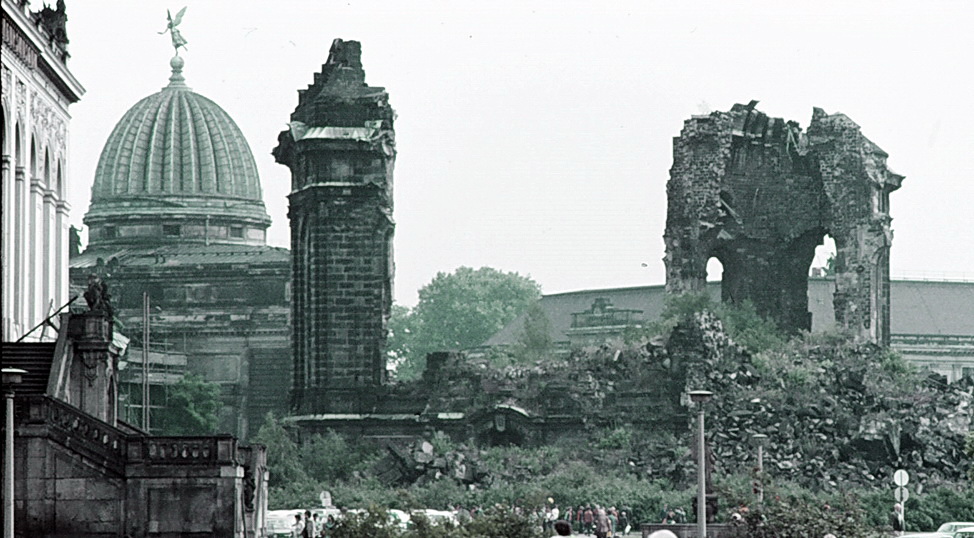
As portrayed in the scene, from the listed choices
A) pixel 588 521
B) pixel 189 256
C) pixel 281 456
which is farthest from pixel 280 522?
pixel 189 256


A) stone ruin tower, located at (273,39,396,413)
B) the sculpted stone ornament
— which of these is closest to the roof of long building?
stone ruin tower, located at (273,39,396,413)

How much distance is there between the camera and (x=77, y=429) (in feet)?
170

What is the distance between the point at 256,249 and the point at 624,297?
64.3 feet

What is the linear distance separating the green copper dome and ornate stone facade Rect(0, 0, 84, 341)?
75425mm

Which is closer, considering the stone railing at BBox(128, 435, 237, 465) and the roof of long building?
the stone railing at BBox(128, 435, 237, 465)

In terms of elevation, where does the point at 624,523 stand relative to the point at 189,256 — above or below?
below

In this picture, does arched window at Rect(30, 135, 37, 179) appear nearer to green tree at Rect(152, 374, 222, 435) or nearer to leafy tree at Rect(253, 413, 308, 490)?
leafy tree at Rect(253, 413, 308, 490)

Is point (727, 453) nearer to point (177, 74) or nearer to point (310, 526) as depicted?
point (310, 526)

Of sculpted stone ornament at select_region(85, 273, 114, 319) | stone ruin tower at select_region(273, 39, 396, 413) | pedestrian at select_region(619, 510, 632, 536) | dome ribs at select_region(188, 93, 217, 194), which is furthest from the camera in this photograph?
dome ribs at select_region(188, 93, 217, 194)

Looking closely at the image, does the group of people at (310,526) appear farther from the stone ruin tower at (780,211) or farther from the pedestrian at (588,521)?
the stone ruin tower at (780,211)

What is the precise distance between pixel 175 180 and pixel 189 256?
11269 millimetres

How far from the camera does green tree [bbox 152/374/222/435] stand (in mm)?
120250

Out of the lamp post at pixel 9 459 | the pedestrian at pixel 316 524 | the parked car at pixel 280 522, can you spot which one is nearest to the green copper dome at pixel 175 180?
the parked car at pixel 280 522

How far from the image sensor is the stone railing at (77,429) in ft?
169
